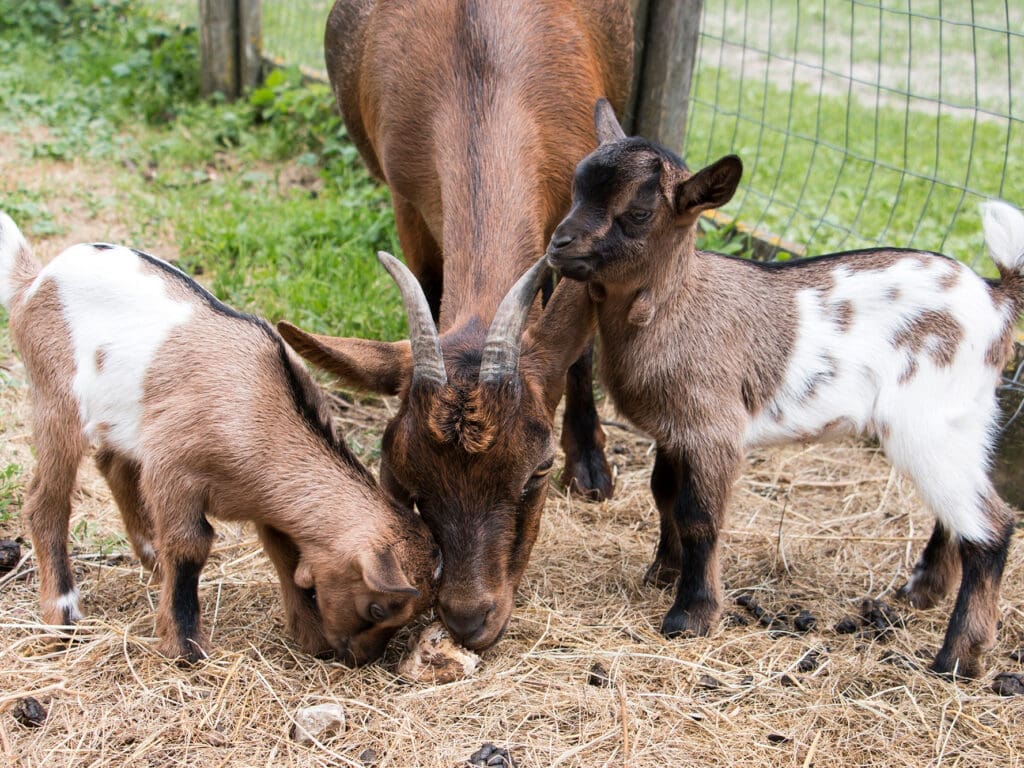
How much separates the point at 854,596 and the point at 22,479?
3.57 meters

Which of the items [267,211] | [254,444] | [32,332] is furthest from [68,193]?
[254,444]

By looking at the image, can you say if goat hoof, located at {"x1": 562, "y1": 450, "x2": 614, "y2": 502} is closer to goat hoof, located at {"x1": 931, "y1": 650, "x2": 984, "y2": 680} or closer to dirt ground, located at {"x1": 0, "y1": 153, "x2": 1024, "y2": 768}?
dirt ground, located at {"x1": 0, "y1": 153, "x2": 1024, "y2": 768}

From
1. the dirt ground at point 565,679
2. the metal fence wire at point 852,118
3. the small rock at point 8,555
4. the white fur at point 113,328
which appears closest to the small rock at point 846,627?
the dirt ground at point 565,679

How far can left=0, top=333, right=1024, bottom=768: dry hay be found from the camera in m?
3.54

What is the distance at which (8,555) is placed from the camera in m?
4.41

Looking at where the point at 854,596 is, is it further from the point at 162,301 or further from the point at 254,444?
the point at 162,301

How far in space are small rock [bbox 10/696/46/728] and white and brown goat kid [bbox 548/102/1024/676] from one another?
217 cm

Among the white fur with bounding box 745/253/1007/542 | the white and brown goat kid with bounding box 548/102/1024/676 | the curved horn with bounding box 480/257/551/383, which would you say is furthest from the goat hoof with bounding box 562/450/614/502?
the curved horn with bounding box 480/257/551/383

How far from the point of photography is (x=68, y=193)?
26.1 ft

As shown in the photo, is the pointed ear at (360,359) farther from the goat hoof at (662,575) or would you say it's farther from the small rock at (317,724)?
the goat hoof at (662,575)

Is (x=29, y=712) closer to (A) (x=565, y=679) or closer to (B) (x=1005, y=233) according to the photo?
(A) (x=565, y=679)

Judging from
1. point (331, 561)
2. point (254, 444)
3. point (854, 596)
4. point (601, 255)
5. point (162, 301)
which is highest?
point (601, 255)

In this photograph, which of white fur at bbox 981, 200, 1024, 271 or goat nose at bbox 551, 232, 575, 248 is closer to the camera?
goat nose at bbox 551, 232, 575, 248

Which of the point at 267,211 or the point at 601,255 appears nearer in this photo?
the point at 601,255
